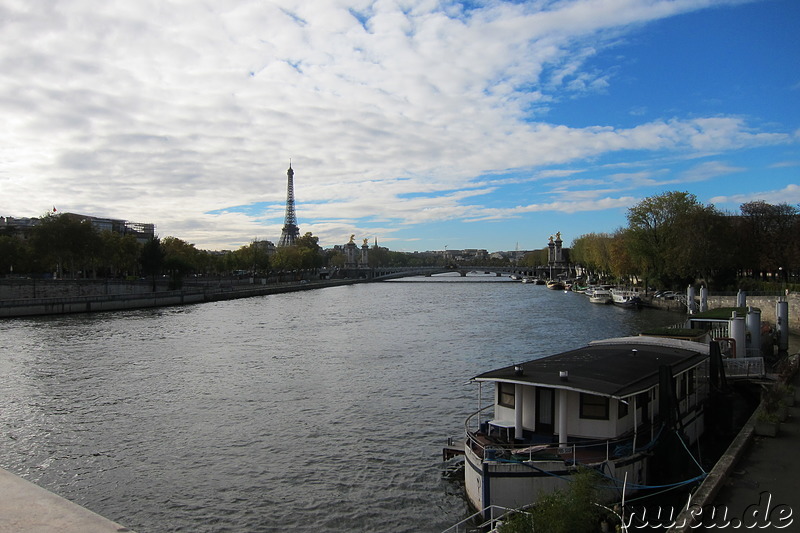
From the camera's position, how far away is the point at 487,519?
13.0 meters

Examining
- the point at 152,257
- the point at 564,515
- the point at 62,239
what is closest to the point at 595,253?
the point at 152,257

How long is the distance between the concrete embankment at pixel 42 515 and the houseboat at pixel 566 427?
790 centimetres

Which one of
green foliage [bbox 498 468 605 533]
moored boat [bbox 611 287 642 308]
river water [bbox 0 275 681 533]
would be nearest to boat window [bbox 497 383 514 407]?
river water [bbox 0 275 681 533]

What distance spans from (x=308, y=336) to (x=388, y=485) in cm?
3324

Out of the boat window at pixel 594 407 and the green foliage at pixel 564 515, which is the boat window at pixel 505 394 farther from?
the green foliage at pixel 564 515

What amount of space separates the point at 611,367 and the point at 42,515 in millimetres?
13422

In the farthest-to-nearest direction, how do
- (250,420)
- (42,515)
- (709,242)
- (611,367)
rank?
(709,242) < (250,420) < (611,367) < (42,515)

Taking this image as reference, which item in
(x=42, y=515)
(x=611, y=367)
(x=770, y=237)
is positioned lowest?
(x=42, y=515)

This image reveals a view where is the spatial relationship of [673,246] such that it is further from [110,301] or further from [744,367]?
[110,301]

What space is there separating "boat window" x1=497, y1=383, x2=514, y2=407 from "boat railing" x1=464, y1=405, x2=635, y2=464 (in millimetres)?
1149

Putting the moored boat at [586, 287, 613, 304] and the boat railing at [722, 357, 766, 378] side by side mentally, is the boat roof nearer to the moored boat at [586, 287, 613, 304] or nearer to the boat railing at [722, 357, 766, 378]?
the boat railing at [722, 357, 766, 378]

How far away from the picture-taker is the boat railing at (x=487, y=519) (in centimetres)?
1229

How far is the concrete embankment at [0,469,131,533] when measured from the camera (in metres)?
7.64

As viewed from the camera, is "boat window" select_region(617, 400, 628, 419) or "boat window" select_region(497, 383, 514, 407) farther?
"boat window" select_region(497, 383, 514, 407)
